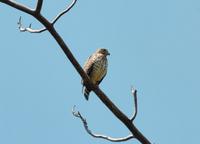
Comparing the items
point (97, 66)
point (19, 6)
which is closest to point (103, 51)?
point (97, 66)

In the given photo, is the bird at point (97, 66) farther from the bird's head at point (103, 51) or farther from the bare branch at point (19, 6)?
the bare branch at point (19, 6)

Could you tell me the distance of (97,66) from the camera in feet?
35.4

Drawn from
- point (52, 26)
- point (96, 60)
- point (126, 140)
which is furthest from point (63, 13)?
point (96, 60)

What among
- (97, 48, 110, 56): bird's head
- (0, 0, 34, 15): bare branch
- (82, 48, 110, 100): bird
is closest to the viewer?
(0, 0, 34, 15): bare branch

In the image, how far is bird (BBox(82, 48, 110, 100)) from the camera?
10617mm

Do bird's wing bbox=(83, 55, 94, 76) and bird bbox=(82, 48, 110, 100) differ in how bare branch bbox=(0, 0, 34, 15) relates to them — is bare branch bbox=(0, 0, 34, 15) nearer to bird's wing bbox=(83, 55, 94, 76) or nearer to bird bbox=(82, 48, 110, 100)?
bird bbox=(82, 48, 110, 100)

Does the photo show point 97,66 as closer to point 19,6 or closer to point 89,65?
point 89,65

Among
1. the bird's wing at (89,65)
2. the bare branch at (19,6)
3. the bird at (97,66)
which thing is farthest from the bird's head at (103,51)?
the bare branch at (19,6)

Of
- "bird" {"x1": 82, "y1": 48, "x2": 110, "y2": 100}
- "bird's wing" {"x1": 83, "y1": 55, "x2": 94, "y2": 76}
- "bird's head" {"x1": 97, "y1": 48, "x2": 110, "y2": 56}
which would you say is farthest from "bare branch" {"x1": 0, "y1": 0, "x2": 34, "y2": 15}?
"bird's head" {"x1": 97, "y1": 48, "x2": 110, "y2": 56}

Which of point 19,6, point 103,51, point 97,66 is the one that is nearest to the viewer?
point 19,6

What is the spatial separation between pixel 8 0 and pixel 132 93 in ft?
4.89

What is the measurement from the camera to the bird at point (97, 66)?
10617 mm

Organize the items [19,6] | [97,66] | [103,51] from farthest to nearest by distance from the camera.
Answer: [103,51], [97,66], [19,6]

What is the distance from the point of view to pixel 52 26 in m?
4.63
